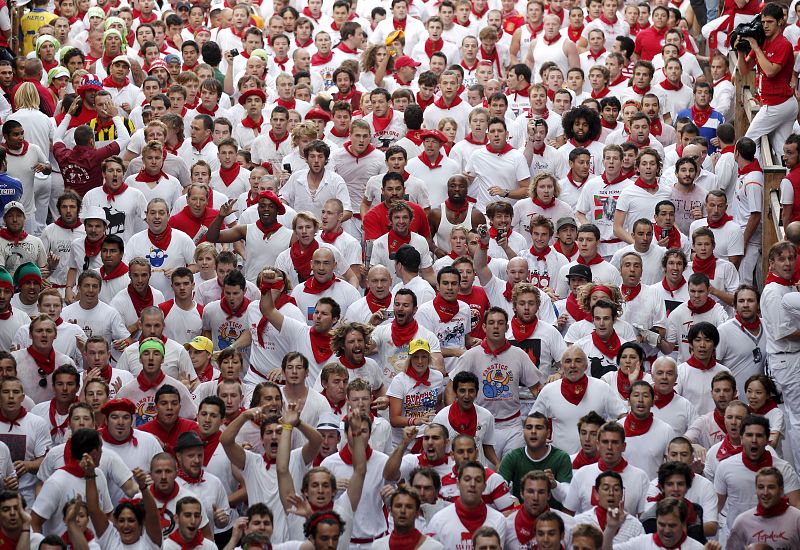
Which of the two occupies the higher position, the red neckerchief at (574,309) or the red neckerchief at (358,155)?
the red neckerchief at (358,155)

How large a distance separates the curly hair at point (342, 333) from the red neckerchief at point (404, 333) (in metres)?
0.28

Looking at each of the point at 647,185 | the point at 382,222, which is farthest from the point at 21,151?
the point at 647,185

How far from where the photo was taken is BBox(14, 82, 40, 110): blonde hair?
16.1 metres

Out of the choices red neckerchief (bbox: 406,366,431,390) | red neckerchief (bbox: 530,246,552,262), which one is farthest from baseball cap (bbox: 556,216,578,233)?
red neckerchief (bbox: 406,366,431,390)

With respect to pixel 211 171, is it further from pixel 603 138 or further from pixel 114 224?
pixel 603 138

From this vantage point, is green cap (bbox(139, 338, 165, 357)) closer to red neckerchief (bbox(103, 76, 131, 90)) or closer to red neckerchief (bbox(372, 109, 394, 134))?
red neckerchief (bbox(372, 109, 394, 134))

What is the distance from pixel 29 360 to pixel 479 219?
4473mm

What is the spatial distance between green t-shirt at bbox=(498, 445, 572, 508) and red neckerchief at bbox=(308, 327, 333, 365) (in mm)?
1995

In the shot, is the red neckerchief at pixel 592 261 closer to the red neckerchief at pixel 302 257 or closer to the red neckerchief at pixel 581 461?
the red neckerchief at pixel 302 257

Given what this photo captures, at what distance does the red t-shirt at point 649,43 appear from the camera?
1970cm

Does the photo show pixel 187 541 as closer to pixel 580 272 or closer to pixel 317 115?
pixel 580 272

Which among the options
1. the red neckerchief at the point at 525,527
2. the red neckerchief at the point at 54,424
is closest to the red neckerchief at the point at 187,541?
the red neckerchief at the point at 54,424

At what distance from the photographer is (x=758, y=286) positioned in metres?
15.4

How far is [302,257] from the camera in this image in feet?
47.0
